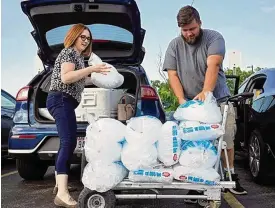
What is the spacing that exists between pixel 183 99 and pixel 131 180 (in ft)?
3.06

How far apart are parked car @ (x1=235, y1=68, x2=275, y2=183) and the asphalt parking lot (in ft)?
0.79

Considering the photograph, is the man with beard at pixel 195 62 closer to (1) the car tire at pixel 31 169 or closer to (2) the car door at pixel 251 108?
(2) the car door at pixel 251 108

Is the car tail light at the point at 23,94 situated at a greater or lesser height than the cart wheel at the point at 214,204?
greater

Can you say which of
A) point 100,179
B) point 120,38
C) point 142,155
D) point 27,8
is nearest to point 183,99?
point 142,155

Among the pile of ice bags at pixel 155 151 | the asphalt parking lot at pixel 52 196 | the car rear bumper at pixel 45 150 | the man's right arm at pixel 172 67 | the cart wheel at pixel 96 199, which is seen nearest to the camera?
the pile of ice bags at pixel 155 151

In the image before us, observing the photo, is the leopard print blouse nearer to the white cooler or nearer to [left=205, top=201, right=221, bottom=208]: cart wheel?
the white cooler

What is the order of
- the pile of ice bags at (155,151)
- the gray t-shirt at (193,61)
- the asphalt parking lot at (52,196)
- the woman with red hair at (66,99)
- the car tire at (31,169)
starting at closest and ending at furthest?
the pile of ice bags at (155,151) → the woman with red hair at (66,99) → the gray t-shirt at (193,61) → the asphalt parking lot at (52,196) → the car tire at (31,169)

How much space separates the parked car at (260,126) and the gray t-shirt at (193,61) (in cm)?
96

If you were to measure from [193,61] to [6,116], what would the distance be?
4326 millimetres

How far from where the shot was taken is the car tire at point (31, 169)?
18.0 feet

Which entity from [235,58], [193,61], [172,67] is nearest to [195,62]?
[193,61]

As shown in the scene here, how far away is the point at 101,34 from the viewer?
5465mm

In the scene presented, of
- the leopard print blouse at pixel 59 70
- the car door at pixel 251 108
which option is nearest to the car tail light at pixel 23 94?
the leopard print blouse at pixel 59 70

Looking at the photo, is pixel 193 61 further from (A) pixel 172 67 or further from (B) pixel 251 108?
(B) pixel 251 108
